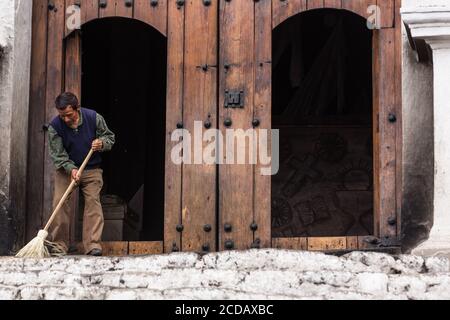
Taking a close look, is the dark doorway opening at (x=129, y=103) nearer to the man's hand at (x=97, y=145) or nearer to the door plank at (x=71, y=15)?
the door plank at (x=71, y=15)

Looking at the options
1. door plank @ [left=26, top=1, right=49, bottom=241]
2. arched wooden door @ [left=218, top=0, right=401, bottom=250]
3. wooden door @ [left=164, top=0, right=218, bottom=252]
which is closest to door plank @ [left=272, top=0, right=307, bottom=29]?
arched wooden door @ [left=218, top=0, right=401, bottom=250]

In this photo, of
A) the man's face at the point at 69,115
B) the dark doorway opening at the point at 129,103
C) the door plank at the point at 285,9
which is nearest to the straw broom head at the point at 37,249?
the man's face at the point at 69,115

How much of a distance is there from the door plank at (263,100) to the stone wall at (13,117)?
4.94ft

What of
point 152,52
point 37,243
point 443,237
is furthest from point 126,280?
point 152,52

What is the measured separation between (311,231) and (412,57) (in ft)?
10.2

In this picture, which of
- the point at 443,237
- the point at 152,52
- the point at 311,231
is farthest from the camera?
the point at 152,52

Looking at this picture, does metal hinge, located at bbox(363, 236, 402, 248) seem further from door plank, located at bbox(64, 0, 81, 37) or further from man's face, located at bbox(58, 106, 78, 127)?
door plank, located at bbox(64, 0, 81, 37)

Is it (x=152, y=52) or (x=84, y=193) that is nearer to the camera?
(x=84, y=193)

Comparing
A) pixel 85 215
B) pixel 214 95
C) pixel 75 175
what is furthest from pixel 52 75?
pixel 214 95

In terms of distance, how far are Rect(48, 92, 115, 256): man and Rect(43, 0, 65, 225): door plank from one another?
0.38ft

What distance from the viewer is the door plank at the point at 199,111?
800cm

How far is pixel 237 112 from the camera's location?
8.05 meters

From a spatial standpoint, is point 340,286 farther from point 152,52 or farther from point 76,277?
point 152,52

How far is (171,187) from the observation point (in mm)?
8047
